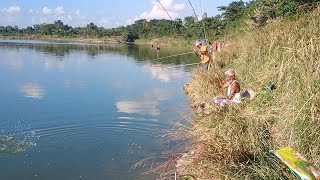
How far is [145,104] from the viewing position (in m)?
13.9

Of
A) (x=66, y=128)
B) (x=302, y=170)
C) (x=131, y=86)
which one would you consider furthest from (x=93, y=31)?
(x=302, y=170)

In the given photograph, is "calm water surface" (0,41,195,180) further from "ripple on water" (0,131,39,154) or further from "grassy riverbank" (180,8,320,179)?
"grassy riverbank" (180,8,320,179)

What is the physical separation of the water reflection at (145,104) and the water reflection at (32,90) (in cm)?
354

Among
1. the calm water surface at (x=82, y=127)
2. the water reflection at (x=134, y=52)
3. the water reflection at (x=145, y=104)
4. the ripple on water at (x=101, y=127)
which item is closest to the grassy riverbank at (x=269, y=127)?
the calm water surface at (x=82, y=127)

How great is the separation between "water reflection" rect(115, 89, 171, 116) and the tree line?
261 centimetres

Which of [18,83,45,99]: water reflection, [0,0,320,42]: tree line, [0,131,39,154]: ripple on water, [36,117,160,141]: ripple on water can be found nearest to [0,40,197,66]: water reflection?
[0,0,320,42]: tree line

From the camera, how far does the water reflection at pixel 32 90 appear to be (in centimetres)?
1568

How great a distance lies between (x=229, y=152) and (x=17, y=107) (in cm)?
950

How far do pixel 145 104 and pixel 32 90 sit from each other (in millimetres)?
5855

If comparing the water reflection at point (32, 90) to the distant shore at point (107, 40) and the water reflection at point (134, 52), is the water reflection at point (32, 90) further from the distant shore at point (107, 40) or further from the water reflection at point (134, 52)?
the distant shore at point (107, 40)

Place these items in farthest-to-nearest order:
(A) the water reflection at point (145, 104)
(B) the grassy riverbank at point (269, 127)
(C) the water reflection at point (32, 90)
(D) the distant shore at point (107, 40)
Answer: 1. (D) the distant shore at point (107, 40)
2. (C) the water reflection at point (32, 90)
3. (A) the water reflection at point (145, 104)
4. (B) the grassy riverbank at point (269, 127)

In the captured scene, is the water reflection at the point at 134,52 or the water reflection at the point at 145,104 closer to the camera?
the water reflection at the point at 145,104

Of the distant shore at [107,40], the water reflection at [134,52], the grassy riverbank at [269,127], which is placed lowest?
the water reflection at [134,52]

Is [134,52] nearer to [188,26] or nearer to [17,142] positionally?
[188,26]
